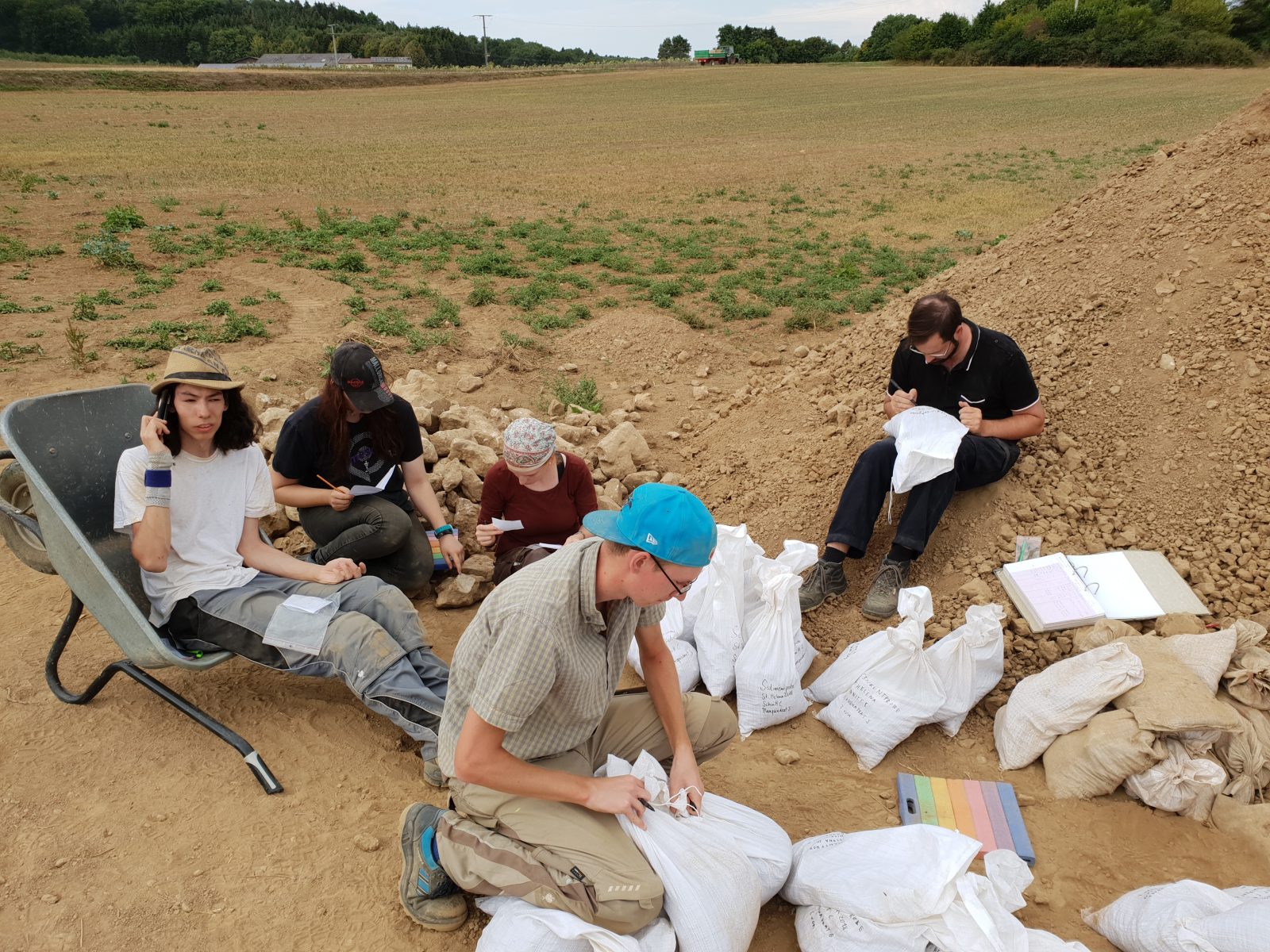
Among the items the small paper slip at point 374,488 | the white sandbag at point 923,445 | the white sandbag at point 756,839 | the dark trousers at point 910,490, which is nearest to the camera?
the white sandbag at point 756,839

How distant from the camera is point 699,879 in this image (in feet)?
7.40

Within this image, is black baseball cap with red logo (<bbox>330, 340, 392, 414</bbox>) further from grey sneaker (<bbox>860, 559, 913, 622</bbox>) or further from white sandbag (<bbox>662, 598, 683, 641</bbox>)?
grey sneaker (<bbox>860, 559, 913, 622</bbox>)

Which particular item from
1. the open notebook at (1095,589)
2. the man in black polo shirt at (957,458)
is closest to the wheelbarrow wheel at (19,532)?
the man in black polo shirt at (957,458)

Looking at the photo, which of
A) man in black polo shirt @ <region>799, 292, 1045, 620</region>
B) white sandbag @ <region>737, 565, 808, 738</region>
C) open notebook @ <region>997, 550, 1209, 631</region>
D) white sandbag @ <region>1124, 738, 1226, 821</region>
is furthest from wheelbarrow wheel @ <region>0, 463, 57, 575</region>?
white sandbag @ <region>1124, 738, 1226, 821</region>

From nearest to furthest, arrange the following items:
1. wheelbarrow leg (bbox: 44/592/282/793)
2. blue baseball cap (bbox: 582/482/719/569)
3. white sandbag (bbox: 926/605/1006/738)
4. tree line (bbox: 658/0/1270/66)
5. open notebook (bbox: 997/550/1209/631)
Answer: blue baseball cap (bbox: 582/482/719/569), wheelbarrow leg (bbox: 44/592/282/793), white sandbag (bbox: 926/605/1006/738), open notebook (bbox: 997/550/1209/631), tree line (bbox: 658/0/1270/66)

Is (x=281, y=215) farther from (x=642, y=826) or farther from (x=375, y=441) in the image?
(x=642, y=826)

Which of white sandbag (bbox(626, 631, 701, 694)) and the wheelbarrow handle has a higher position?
the wheelbarrow handle

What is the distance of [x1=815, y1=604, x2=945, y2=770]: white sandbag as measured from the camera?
321 centimetres

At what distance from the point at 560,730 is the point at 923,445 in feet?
7.52

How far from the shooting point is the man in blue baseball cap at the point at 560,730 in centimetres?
203

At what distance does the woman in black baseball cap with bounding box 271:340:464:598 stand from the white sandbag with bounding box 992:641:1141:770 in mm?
2567

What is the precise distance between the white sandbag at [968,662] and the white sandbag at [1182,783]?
2.02 ft

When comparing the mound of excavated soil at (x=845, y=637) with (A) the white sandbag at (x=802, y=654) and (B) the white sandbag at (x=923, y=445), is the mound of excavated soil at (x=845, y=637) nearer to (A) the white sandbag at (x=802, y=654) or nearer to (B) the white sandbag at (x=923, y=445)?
(A) the white sandbag at (x=802, y=654)

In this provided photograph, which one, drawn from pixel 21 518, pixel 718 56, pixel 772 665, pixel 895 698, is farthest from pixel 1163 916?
pixel 718 56
